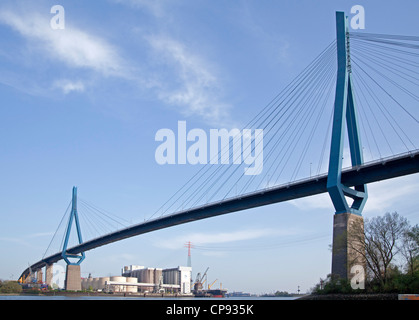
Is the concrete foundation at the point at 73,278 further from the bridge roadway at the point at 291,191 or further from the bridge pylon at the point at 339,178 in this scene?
the bridge pylon at the point at 339,178

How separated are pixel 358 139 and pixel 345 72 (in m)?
7.44

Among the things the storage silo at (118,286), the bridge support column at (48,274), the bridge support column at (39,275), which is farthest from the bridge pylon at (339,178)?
the bridge support column at (39,275)

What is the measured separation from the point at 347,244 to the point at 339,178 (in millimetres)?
6595

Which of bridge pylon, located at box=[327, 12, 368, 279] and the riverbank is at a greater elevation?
bridge pylon, located at box=[327, 12, 368, 279]

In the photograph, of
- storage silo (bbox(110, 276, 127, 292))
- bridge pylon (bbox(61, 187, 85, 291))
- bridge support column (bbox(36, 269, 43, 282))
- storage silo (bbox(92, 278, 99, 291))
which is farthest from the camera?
storage silo (bbox(92, 278, 99, 291))

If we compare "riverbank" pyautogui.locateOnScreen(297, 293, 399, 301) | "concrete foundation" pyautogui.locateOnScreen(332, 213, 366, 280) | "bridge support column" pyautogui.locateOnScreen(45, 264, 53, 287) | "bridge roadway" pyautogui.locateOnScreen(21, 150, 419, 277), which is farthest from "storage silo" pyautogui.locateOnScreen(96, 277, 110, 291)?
"riverbank" pyautogui.locateOnScreen(297, 293, 399, 301)

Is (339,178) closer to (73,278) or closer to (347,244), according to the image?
(347,244)

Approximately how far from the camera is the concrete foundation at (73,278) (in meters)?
128

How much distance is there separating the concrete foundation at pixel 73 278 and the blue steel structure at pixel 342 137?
322ft

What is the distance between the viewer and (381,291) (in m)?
42.4

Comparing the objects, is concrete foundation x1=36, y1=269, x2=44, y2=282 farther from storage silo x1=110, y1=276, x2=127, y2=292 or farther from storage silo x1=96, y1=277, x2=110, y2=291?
storage silo x1=110, y1=276, x2=127, y2=292

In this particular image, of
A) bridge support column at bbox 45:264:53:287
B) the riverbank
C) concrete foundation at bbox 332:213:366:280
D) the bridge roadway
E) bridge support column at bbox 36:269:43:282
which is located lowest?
bridge support column at bbox 36:269:43:282

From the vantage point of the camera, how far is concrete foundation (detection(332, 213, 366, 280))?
45875 millimetres
